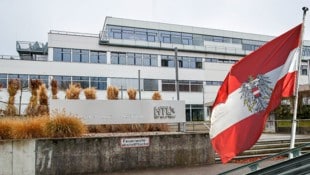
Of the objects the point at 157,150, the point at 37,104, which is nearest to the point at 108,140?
the point at 157,150

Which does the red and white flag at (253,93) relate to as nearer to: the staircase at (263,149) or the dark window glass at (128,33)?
the staircase at (263,149)

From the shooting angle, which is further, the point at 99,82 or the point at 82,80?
the point at 99,82

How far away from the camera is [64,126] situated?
12.9 meters

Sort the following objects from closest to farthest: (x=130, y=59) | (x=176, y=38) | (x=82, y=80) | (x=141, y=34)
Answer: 1. (x=82, y=80)
2. (x=130, y=59)
3. (x=141, y=34)
4. (x=176, y=38)

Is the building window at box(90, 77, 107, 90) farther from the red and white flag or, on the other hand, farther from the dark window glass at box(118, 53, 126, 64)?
the red and white flag

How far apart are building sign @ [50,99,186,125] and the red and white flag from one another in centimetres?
879

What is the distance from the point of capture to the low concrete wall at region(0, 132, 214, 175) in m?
11.9

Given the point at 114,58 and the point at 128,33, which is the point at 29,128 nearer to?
the point at 114,58

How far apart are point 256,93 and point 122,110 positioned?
9.53 metres

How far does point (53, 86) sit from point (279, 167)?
17737 millimetres

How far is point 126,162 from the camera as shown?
1309 centimetres

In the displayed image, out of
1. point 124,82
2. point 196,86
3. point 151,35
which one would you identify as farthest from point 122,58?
point 196,86

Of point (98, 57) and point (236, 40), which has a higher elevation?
point (236, 40)

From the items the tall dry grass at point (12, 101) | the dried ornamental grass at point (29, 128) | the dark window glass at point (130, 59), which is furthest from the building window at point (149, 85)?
the dried ornamental grass at point (29, 128)
